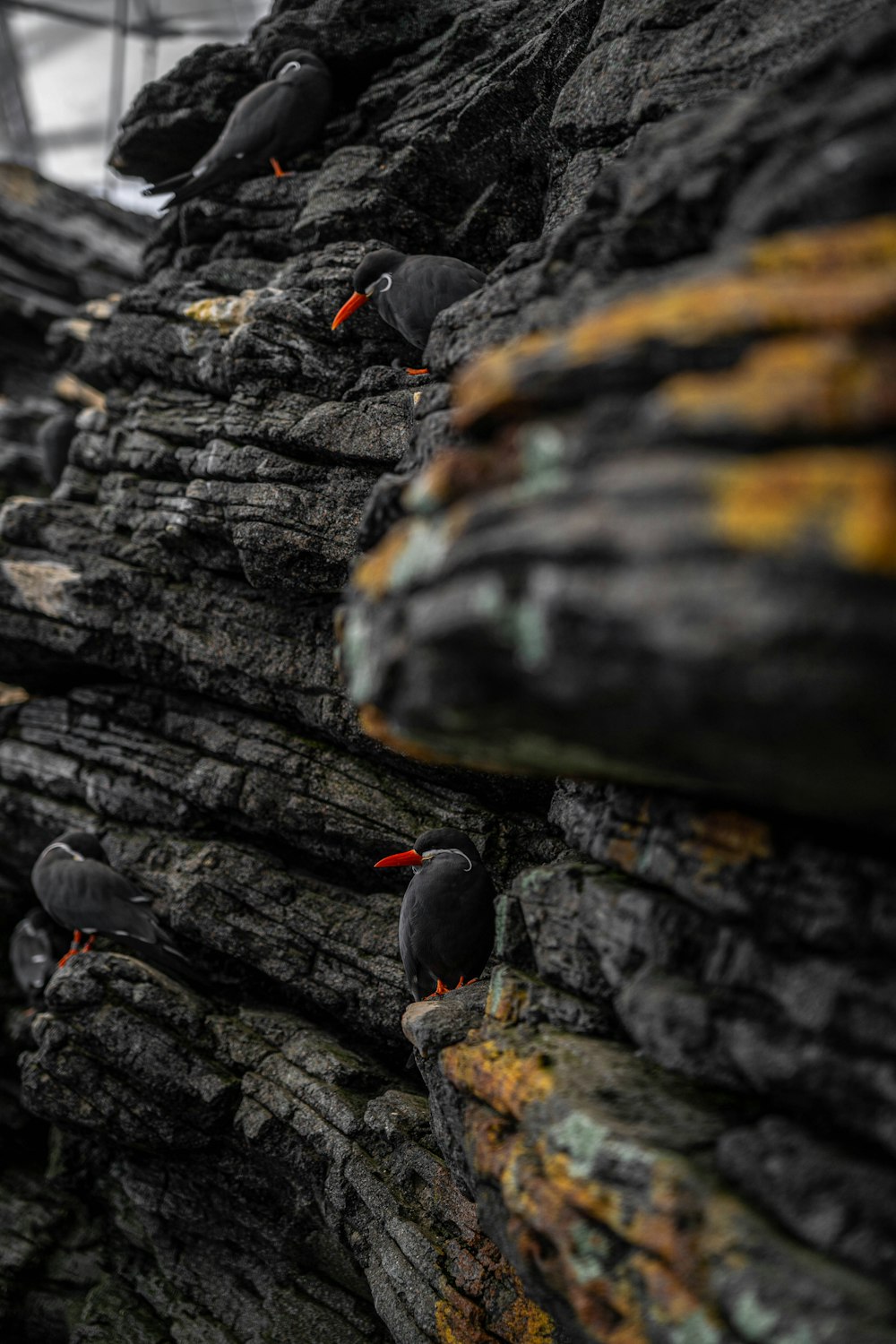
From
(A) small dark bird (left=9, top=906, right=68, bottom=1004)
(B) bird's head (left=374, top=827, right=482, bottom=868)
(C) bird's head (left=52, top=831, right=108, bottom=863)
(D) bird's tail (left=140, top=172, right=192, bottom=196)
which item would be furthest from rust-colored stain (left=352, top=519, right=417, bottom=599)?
(D) bird's tail (left=140, top=172, right=192, bottom=196)

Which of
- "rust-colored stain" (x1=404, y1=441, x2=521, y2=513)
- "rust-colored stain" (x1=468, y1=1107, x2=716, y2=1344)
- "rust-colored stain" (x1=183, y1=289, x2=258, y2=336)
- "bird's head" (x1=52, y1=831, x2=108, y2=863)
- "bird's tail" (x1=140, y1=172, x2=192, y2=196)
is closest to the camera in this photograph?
"rust-colored stain" (x1=404, y1=441, x2=521, y2=513)

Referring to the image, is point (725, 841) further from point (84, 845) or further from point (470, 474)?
point (84, 845)

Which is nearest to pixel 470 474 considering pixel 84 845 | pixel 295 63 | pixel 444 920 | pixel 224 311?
pixel 444 920

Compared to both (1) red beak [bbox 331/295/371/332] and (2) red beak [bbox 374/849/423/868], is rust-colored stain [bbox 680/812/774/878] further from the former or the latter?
(1) red beak [bbox 331/295/371/332]

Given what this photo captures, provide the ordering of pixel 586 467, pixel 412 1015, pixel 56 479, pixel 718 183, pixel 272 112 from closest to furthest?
pixel 586 467
pixel 718 183
pixel 412 1015
pixel 272 112
pixel 56 479

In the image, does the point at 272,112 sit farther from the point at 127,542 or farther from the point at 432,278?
the point at 127,542

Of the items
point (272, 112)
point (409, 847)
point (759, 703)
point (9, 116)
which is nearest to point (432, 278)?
point (272, 112)

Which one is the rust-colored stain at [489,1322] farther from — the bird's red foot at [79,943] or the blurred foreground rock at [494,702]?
the bird's red foot at [79,943]
